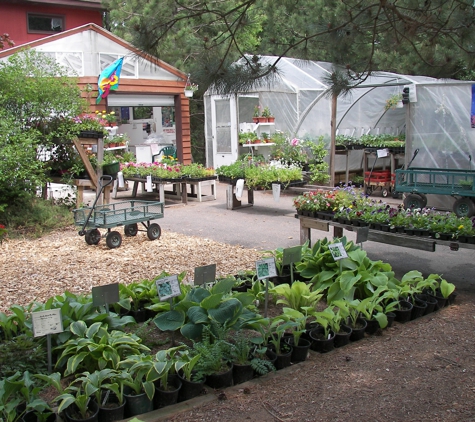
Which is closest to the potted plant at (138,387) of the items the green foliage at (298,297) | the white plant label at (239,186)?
the green foliage at (298,297)

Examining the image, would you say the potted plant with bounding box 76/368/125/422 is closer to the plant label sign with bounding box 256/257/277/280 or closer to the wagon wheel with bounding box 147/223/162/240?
the plant label sign with bounding box 256/257/277/280

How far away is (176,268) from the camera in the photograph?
6590mm

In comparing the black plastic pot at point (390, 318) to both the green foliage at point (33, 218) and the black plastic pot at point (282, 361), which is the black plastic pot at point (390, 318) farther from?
the green foliage at point (33, 218)

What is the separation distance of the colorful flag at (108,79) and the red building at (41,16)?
5.59 m

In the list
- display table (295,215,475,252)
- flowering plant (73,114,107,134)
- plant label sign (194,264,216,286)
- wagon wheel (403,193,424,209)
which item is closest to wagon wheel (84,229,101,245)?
flowering plant (73,114,107,134)

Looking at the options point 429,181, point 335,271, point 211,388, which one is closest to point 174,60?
point 429,181

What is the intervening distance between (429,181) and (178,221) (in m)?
4.91

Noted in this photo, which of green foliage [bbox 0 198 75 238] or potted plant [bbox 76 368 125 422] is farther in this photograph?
green foliage [bbox 0 198 75 238]

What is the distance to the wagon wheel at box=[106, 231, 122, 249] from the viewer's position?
7.51 m

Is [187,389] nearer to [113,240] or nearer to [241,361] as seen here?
[241,361]

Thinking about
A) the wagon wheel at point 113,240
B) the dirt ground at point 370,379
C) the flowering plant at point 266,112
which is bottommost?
the dirt ground at point 370,379

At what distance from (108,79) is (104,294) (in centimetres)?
967

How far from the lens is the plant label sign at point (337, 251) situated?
16.3 ft

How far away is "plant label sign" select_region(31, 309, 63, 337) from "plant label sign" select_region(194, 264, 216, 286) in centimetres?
115
